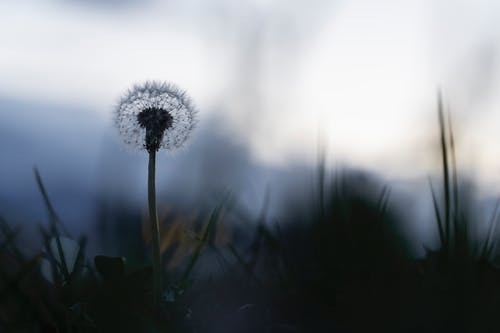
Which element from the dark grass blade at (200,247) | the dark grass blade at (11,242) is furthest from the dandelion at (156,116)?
the dark grass blade at (11,242)

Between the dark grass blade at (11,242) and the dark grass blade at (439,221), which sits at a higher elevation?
the dark grass blade at (439,221)

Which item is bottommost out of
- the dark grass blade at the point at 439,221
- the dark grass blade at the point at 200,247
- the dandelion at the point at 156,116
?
the dark grass blade at the point at 200,247

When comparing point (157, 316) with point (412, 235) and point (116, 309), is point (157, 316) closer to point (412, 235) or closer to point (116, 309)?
point (116, 309)

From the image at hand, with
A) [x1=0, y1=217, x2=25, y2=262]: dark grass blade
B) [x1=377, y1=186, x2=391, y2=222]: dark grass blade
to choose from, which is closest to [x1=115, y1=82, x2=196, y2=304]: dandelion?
[x1=0, y1=217, x2=25, y2=262]: dark grass blade

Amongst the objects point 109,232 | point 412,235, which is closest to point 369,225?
point 412,235

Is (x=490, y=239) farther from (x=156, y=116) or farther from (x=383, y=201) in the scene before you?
(x=156, y=116)

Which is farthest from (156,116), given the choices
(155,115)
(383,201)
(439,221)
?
(439,221)

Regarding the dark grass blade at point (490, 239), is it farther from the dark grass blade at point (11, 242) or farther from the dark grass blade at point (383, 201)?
the dark grass blade at point (11, 242)
